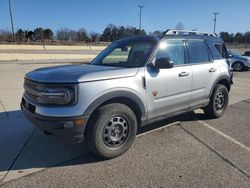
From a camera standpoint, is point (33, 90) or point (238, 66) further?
Answer: point (238, 66)

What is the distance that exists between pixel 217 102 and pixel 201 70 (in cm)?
117

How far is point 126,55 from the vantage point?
5699 mm

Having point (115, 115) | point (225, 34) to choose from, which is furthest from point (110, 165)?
point (225, 34)

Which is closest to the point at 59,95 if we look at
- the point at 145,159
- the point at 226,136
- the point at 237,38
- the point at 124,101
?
the point at 124,101

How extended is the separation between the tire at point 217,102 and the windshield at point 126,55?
6.99 ft

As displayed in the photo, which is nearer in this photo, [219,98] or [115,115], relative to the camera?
[115,115]

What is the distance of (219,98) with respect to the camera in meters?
6.87

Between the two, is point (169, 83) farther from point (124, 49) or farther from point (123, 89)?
point (124, 49)

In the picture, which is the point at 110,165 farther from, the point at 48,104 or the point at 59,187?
the point at 48,104

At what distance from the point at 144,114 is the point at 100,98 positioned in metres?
0.98

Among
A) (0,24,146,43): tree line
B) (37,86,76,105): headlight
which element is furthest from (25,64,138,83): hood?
(0,24,146,43): tree line

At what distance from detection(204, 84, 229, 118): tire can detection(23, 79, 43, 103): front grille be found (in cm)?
382

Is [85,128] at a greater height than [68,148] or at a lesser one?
greater

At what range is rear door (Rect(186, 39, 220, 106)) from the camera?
589 cm
